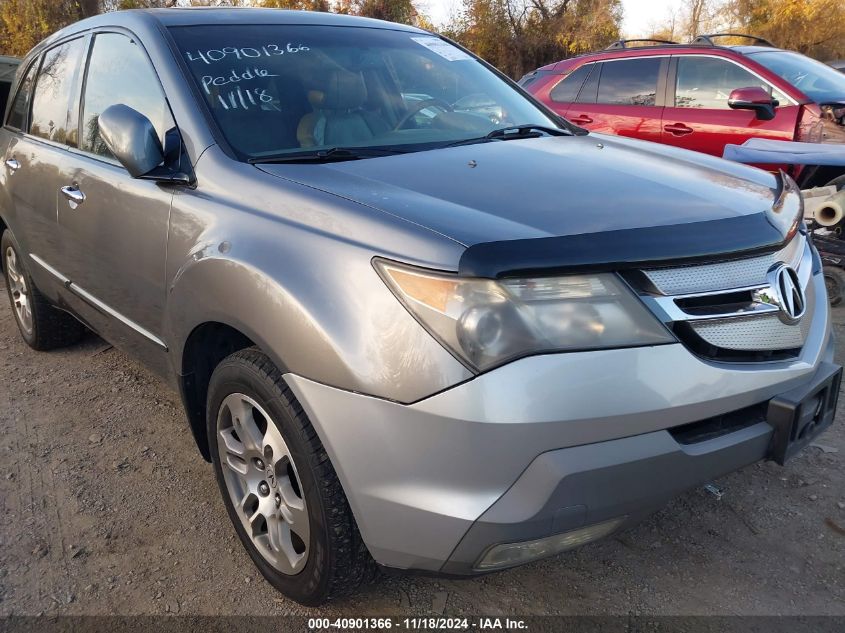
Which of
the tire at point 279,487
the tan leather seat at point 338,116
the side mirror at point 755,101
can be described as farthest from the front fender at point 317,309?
the side mirror at point 755,101

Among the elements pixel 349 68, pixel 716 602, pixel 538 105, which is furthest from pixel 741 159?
pixel 716 602

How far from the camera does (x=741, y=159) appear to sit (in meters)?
4.89

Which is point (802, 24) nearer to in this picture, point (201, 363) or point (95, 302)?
point (95, 302)

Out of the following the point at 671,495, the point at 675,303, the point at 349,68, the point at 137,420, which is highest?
the point at 349,68

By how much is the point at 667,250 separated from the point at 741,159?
144 inches

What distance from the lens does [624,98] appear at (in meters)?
6.75

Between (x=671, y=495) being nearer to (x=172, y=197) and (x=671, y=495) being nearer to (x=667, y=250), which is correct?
(x=667, y=250)

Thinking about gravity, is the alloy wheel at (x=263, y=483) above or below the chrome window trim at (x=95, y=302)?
below

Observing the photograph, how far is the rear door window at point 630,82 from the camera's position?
21.5 ft

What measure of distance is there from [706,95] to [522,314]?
5.39m

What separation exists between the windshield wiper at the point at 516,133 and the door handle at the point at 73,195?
1.57 m

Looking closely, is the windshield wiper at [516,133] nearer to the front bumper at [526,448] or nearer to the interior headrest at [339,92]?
the interior headrest at [339,92]

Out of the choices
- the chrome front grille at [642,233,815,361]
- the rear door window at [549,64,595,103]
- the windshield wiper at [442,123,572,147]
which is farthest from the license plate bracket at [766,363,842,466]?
the rear door window at [549,64,595,103]

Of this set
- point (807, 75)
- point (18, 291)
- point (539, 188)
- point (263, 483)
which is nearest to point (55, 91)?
point (18, 291)
